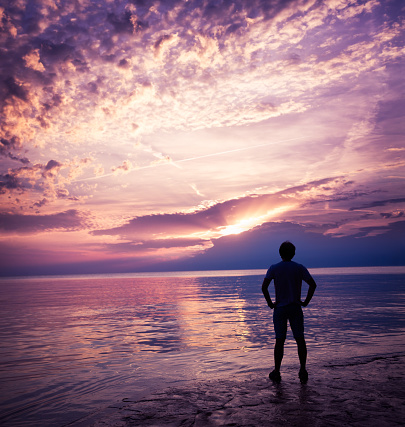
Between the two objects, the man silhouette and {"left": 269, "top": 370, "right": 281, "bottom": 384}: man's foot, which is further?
{"left": 269, "top": 370, "right": 281, "bottom": 384}: man's foot

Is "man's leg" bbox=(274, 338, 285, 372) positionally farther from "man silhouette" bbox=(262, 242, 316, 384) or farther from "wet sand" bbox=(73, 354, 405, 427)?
"wet sand" bbox=(73, 354, 405, 427)

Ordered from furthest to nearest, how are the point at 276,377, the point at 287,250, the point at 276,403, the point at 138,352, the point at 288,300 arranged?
the point at 138,352
the point at 287,250
the point at 276,377
the point at 288,300
the point at 276,403

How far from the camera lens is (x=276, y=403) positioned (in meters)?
5.63

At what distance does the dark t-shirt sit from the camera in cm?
689

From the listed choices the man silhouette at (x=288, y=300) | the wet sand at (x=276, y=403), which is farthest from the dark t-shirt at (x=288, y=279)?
the wet sand at (x=276, y=403)

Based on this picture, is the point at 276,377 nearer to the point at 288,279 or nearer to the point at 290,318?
the point at 290,318

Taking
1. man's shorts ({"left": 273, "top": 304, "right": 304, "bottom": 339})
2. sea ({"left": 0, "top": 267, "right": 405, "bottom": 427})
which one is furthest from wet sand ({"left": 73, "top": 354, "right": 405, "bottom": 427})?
man's shorts ({"left": 273, "top": 304, "right": 304, "bottom": 339})

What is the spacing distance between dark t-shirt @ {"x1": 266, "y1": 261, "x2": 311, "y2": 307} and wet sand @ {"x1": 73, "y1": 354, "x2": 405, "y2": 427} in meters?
1.69

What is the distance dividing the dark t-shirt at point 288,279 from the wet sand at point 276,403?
5.55ft

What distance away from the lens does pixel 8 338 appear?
47.3ft

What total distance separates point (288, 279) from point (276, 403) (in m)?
2.31

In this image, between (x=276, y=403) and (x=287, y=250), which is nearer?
(x=276, y=403)

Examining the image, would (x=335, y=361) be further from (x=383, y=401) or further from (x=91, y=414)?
(x=91, y=414)

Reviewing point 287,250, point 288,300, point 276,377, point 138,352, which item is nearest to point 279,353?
point 276,377
